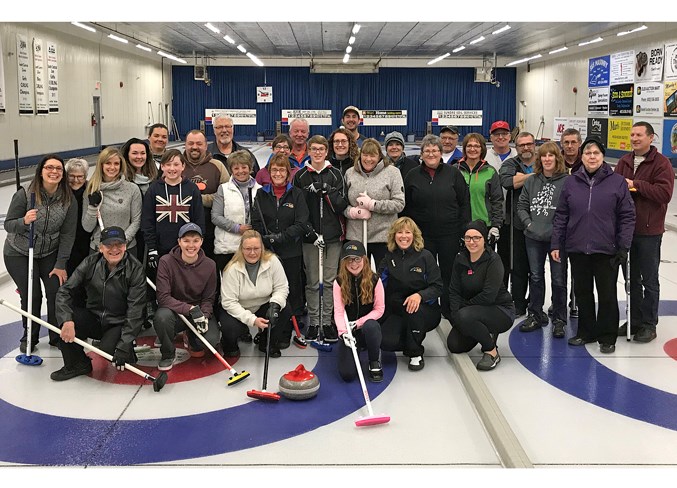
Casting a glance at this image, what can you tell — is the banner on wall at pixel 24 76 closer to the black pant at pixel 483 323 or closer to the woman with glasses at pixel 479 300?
the woman with glasses at pixel 479 300

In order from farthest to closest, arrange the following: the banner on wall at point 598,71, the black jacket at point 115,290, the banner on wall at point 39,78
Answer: the banner on wall at point 598,71
the banner on wall at point 39,78
the black jacket at point 115,290

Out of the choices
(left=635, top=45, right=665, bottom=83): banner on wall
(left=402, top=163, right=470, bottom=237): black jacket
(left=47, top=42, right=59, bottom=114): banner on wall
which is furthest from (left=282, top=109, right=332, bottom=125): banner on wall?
(left=402, top=163, right=470, bottom=237): black jacket

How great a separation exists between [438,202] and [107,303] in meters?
2.75

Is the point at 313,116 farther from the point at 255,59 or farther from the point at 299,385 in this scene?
the point at 299,385

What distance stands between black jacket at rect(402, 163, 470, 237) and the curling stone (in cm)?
185

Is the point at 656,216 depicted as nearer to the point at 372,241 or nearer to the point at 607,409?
the point at 607,409

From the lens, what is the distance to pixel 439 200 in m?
5.59

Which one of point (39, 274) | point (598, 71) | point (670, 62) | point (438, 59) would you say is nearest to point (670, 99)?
point (670, 62)

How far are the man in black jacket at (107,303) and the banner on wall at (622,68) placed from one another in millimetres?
21873

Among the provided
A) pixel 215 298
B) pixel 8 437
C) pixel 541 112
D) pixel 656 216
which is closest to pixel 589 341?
pixel 656 216

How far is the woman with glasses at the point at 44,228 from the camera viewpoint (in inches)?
197

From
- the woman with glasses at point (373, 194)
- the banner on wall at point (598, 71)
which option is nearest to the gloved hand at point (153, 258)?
the woman with glasses at point (373, 194)

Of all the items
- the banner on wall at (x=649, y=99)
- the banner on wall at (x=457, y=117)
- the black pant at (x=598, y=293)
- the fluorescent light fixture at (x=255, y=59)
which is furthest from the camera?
the banner on wall at (x=457, y=117)

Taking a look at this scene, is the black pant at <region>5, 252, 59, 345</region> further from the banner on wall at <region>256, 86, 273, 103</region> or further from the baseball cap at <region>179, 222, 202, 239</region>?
the banner on wall at <region>256, 86, 273, 103</region>
